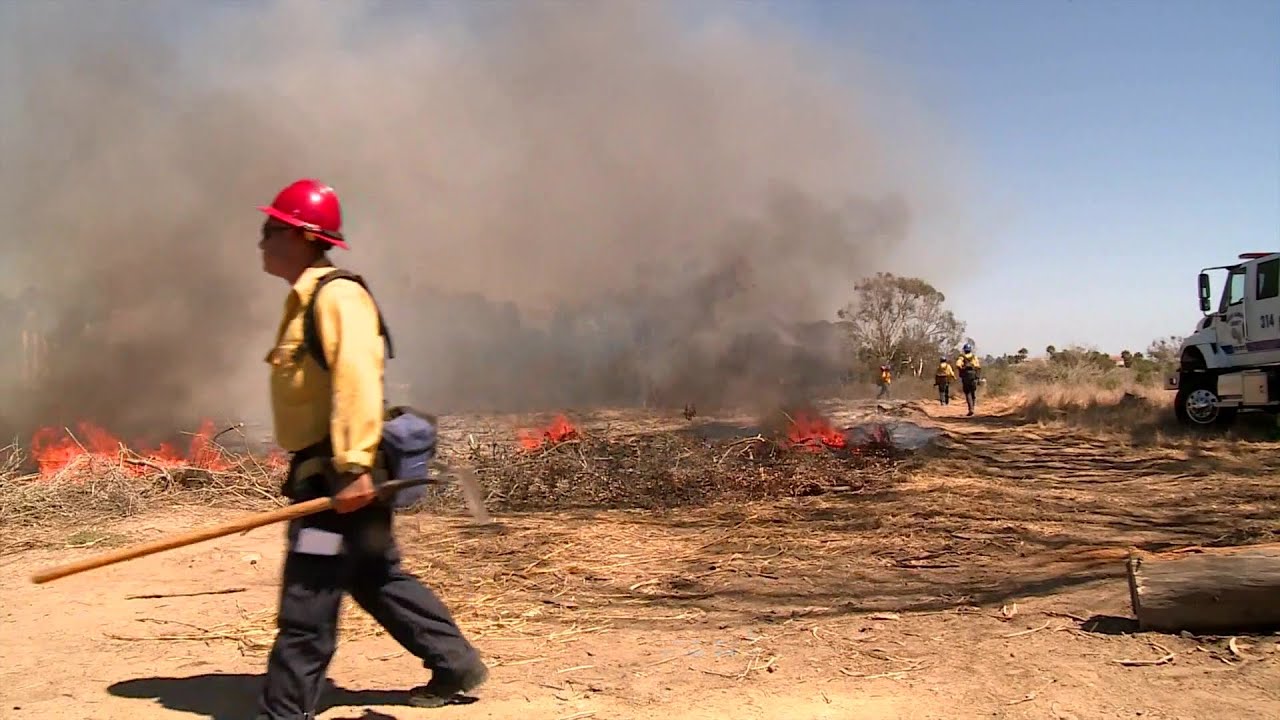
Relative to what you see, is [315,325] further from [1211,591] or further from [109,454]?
[109,454]

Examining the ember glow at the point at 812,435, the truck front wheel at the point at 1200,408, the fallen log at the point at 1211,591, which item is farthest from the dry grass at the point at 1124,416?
the fallen log at the point at 1211,591

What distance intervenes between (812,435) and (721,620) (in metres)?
6.86

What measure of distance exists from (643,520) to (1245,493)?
5.00 m

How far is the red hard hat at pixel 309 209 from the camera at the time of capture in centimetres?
262

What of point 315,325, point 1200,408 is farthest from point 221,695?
point 1200,408

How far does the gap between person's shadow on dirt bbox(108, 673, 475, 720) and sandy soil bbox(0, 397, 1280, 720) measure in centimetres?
1

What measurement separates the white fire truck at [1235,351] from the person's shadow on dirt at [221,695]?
12834mm

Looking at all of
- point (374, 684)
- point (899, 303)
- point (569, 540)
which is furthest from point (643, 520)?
point (899, 303)

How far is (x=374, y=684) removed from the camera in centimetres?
311

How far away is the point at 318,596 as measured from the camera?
8.27ft

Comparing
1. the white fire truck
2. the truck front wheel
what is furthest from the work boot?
the truck front wheel

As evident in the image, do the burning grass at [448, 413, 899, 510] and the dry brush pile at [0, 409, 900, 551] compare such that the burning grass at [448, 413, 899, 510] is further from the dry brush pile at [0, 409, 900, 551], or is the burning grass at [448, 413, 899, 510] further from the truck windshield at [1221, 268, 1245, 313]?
the truck windshield at [1221, 268, 1245, 313]

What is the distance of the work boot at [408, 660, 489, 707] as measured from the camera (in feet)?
9.18

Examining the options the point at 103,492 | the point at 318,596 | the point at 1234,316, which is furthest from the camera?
the point at 1234,316
